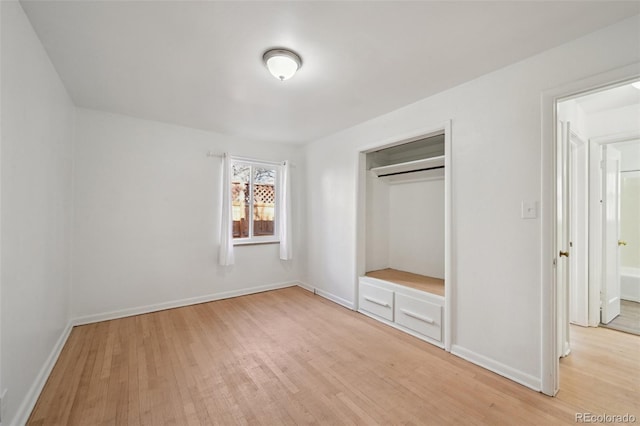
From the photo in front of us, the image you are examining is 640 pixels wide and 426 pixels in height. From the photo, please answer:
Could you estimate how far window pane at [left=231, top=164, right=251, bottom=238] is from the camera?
14.0 ft

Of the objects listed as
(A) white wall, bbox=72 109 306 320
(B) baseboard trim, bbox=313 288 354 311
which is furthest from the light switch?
(A) white wall, bbox=72 109 306 320

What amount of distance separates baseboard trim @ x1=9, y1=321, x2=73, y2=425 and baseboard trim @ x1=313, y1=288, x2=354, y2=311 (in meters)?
2.95

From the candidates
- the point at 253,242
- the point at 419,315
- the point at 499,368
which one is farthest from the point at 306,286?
the point at 499,368

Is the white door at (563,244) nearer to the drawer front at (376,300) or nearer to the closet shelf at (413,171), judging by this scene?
the closet shelf at (413,171)

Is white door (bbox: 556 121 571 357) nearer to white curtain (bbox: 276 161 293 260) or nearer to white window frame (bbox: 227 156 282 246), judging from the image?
white curtain (bbox: 276 161 293 260)

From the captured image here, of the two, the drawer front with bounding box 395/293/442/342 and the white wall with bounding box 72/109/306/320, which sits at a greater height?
the white wall with bounding box 72/109/306/320

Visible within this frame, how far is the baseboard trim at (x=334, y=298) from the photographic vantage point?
365 cm

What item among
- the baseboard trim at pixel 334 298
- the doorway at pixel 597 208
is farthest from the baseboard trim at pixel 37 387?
the doorway at pixel 597 208

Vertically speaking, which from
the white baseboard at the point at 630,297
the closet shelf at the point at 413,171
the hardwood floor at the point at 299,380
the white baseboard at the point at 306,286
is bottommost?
the hardwood floor at the point at 299,380

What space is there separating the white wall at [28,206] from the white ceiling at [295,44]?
0.85 feet

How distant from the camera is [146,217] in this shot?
3.48m

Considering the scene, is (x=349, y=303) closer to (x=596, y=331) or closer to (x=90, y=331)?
(x=596, y=331)

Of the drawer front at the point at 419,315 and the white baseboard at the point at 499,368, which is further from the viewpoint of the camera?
the drawer front at the point at 419,315

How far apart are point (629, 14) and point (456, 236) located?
1.75 meters
